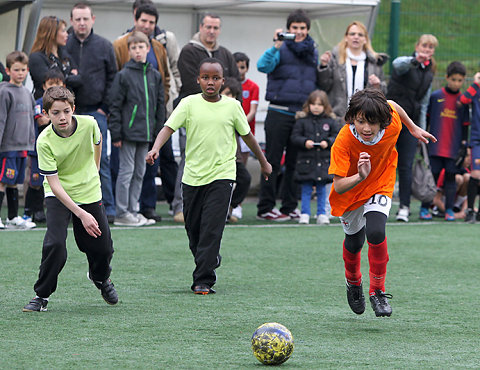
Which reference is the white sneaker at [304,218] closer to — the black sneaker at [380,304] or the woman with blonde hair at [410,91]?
the woman with blonde hair at [410,91]

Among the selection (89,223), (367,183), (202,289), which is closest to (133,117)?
(202,289)

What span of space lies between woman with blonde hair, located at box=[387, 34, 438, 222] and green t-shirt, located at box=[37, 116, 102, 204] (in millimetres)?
6201

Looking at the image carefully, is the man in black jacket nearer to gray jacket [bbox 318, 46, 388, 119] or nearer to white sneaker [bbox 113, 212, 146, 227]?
white sneaker [bbox 113, 212, 146, 227]

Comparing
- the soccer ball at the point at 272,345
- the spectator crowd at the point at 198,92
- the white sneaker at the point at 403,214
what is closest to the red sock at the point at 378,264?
the soccer ball at the point at 272,345

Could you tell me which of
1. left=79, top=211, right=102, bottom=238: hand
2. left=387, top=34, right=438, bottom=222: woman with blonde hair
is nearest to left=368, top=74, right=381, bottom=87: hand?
left=387, top=34, right=438, bottom=222: woman with blonde hair

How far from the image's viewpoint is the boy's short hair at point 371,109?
18.2 ft

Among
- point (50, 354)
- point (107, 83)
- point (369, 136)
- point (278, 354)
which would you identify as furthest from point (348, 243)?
point (107, 83)

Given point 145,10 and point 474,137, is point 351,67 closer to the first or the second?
point 474,137

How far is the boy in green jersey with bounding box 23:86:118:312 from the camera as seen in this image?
238 inches

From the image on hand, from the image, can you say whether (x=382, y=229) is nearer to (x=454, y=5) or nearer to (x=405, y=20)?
(x=405, y=20)

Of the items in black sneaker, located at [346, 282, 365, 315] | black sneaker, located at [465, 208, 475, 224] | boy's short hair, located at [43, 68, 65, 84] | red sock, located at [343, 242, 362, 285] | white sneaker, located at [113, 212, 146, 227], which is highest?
boy's short hair, located at [43, 68, 65, 84]

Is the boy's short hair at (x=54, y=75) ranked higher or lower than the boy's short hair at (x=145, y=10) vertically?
lower

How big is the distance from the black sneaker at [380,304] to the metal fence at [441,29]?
9.35m

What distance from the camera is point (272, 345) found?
182 inches
